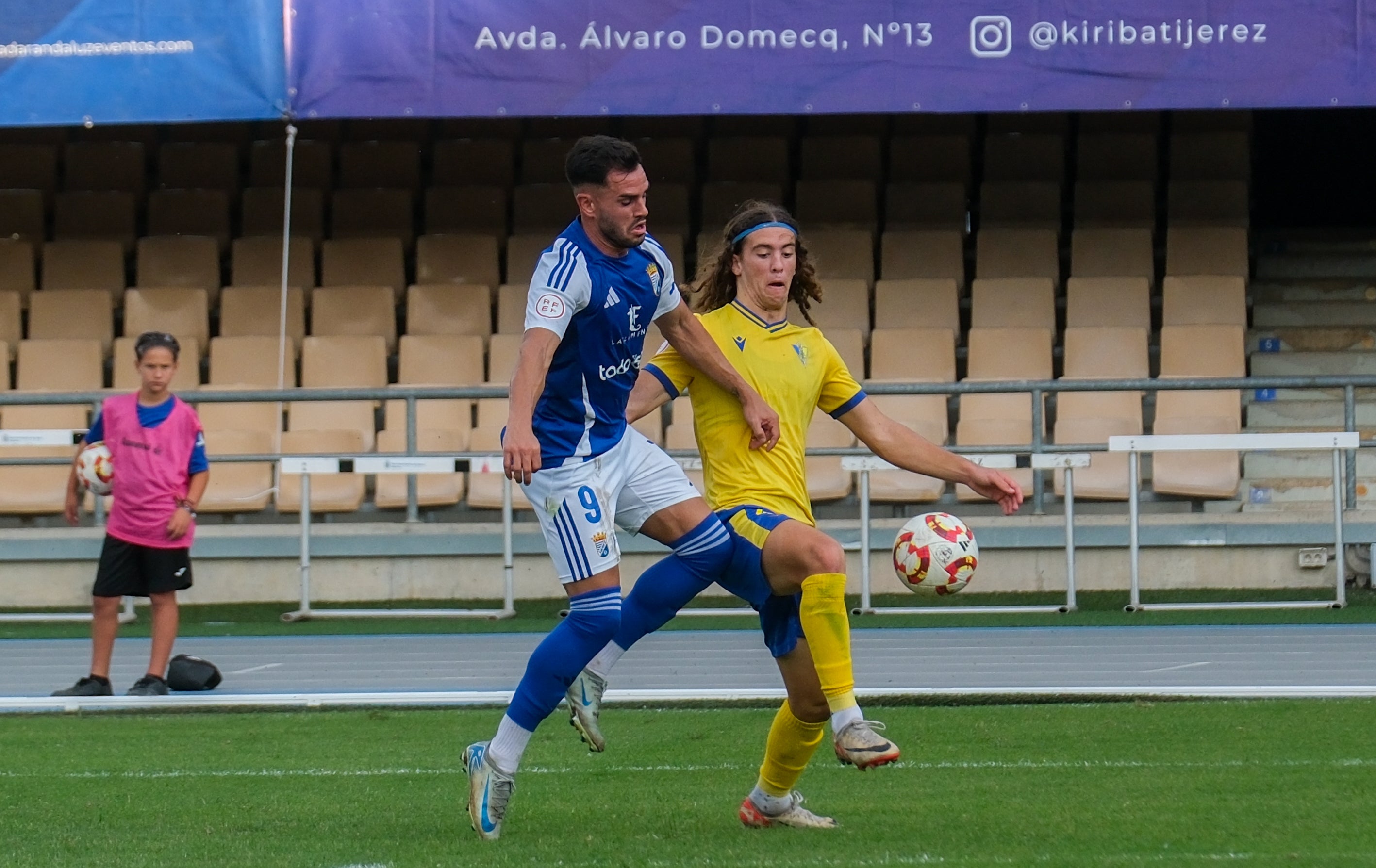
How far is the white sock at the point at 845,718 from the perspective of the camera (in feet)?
16.0

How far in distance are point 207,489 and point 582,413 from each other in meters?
9.09

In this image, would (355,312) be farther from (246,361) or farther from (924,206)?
(924,206)

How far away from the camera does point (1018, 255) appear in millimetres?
15094

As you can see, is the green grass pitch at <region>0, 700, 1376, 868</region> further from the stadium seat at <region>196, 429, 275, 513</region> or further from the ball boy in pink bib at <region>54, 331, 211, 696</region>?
the stadium seat at <region>196, 429, 275, 513</region>

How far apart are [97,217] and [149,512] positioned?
836cm

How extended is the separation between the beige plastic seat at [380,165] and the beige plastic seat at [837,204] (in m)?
3.64

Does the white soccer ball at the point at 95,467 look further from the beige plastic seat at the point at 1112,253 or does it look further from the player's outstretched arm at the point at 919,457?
the beige plastic seat at the point at 1112,253

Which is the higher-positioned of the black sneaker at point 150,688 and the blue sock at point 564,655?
the blue sock at point 564,655

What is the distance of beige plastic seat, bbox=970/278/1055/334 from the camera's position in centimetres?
1446

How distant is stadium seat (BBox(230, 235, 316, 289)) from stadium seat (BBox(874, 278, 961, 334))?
4961mm

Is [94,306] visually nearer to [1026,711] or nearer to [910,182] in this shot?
[910,182]

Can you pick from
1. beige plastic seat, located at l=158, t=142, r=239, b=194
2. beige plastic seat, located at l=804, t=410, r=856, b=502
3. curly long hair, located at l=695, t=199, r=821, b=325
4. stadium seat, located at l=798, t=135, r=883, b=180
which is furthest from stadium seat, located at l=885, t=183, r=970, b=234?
curly long hair, located at l=695, t=199, r=821, b=325

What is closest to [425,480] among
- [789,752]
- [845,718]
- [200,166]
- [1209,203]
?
[200,166]

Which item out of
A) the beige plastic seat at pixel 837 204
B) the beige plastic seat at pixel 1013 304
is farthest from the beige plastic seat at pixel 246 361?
the beige plastic seat at pixel 1013 304
